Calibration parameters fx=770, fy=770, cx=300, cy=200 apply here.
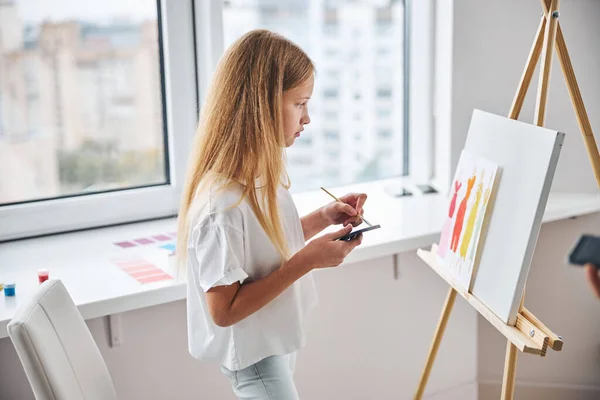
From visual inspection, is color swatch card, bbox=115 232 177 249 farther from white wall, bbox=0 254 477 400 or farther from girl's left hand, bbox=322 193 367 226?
girl's left hand, bbox=322 193 367 226

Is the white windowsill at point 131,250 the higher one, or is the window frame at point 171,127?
the window frame at point 171,127

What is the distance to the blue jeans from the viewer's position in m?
1.50

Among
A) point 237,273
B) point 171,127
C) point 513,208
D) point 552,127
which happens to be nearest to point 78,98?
point 171,127

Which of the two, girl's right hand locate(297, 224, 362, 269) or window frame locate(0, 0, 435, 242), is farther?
window frame locate(0, 0, 435, 242)

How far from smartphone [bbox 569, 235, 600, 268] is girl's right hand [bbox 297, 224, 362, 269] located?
53cm

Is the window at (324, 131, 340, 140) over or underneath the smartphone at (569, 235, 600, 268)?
underneath

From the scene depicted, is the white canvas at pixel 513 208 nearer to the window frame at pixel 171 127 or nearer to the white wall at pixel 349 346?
the white wall at pixel 349 346

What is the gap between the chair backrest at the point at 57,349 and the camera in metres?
1.28

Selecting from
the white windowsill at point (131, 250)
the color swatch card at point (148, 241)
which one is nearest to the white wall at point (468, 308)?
the white windowsill at point (131, 250)

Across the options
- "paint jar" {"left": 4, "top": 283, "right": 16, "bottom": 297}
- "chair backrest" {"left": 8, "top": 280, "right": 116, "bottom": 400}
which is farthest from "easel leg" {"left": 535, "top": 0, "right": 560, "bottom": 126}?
"paint jar" {"left": 4, "top": 283, "right": 16, "bottom": 297}

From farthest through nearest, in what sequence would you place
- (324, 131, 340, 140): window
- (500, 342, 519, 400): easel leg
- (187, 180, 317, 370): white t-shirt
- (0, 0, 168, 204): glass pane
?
(324, 131, 340, 140): window → (0, 0, 168, 204): glass pane → (500, 342, 519, 400): easel leg → (187, 180, 317, 370): white t-shirt

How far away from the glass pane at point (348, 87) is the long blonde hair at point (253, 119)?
91 cm

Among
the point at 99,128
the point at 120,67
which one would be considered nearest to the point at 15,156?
the point at 99,128

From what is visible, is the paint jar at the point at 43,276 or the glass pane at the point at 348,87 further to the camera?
the glass pane at the point at 348,87
